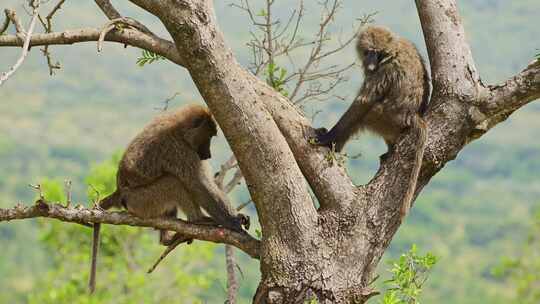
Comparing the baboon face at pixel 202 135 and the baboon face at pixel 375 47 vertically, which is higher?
the baboon face at pixel 375 47

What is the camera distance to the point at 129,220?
6105 millimetres

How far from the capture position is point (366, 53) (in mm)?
7215

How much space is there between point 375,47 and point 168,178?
2.00 m

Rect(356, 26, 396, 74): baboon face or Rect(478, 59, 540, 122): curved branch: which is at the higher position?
Rect(356, 26, 396, 74): baboon face

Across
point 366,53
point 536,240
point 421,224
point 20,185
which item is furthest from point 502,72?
point 366,53

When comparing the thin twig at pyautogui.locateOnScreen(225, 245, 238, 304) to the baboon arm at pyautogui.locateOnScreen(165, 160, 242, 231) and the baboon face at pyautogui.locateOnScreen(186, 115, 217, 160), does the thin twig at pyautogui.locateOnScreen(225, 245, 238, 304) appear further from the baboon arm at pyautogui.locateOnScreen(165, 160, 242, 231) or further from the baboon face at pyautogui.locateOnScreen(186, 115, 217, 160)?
the baboon face at pyautogui.locateOnScreen(186, 115, 217, 160)

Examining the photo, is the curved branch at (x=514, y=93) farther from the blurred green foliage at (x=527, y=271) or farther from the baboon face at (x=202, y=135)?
the blurred green foliage at (x=527, y=271)

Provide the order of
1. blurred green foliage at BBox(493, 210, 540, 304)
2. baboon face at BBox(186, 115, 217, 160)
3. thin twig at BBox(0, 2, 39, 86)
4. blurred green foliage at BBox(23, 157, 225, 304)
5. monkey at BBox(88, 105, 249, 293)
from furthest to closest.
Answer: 1. blurred green foliage at BBox(493, 210, 540, 304)
2. blurred green foliage at BBox(23, 157, 225, 304)
3. baboon face at BBox(186, 115, 217, 160)
4. monkey at BBox(88, 105, 249, 293)
5. thin twig at BBox(0, 2, 39, 86)

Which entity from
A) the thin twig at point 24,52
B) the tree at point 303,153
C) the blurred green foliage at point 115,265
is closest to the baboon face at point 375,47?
the tree at point 303,153

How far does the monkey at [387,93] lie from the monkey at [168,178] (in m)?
1.15

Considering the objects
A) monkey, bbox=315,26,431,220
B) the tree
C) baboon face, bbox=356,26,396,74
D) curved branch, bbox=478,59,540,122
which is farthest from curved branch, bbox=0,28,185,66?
curved branch, bbox=478,59,540,122

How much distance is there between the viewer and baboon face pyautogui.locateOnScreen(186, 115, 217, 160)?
23.9 feet

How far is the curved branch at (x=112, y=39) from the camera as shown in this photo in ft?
19.0

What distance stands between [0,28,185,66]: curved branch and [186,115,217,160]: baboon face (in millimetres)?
1497
